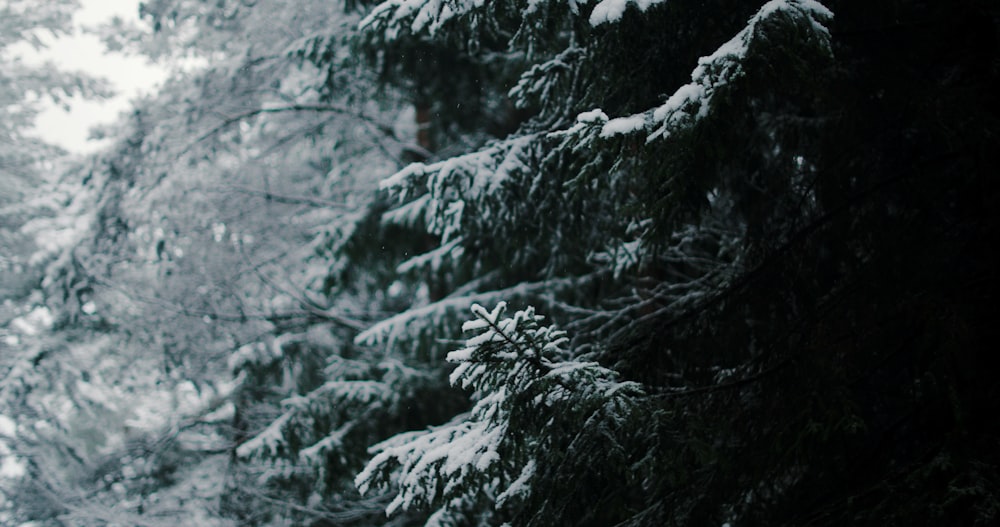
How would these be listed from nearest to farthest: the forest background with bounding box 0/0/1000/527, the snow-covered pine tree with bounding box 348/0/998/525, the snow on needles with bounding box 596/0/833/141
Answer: the snow on needles with bounding box 596/0/833/141 → the snow-covered pine tree with bounding box 348/0/998/525 → the forest background with bounding box 0/0/1000/527

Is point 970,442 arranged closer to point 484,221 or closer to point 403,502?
point 403,502

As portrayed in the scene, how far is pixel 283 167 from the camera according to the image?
962 cm

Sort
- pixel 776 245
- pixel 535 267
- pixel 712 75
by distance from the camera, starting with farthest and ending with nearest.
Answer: pixel 535 267
pixel 776 245
pixel 712 75

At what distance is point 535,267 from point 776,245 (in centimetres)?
254

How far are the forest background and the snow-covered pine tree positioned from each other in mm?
18

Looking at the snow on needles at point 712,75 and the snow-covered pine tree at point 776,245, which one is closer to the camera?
the snow on needles at point 712,75

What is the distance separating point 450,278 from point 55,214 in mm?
4518

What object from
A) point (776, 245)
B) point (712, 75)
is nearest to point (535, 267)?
point (776, 245)

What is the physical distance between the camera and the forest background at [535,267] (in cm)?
313

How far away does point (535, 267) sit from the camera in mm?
6395

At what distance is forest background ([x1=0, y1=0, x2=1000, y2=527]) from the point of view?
313 cm

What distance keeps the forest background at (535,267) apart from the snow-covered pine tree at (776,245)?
0.02m

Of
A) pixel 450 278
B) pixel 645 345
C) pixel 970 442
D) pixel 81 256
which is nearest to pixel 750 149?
pixel 645 345

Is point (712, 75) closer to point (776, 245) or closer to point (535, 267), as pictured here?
point (776, 245)
